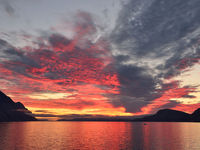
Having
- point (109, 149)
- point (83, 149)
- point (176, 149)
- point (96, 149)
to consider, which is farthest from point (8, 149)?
point (176, 149)

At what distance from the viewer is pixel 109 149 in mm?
64688

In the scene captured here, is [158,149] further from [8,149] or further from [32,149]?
[8,149]

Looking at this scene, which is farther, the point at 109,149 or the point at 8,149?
the point at 109,149

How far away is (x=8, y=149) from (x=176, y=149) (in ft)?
206

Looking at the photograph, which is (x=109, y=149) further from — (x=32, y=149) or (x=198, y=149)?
(x=198, y=149)

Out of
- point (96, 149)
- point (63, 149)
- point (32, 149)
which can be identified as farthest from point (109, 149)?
point (32, 149)

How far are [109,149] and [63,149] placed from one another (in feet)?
57.4

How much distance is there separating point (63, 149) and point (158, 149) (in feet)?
118

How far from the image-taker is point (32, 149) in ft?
204

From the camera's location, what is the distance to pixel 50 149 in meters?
62.4

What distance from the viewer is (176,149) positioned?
64375 millimetres

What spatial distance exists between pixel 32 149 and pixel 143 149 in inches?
1634

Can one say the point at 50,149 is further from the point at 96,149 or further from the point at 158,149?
the point at 158,149

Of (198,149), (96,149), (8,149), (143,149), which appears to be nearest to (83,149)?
(96,149)
